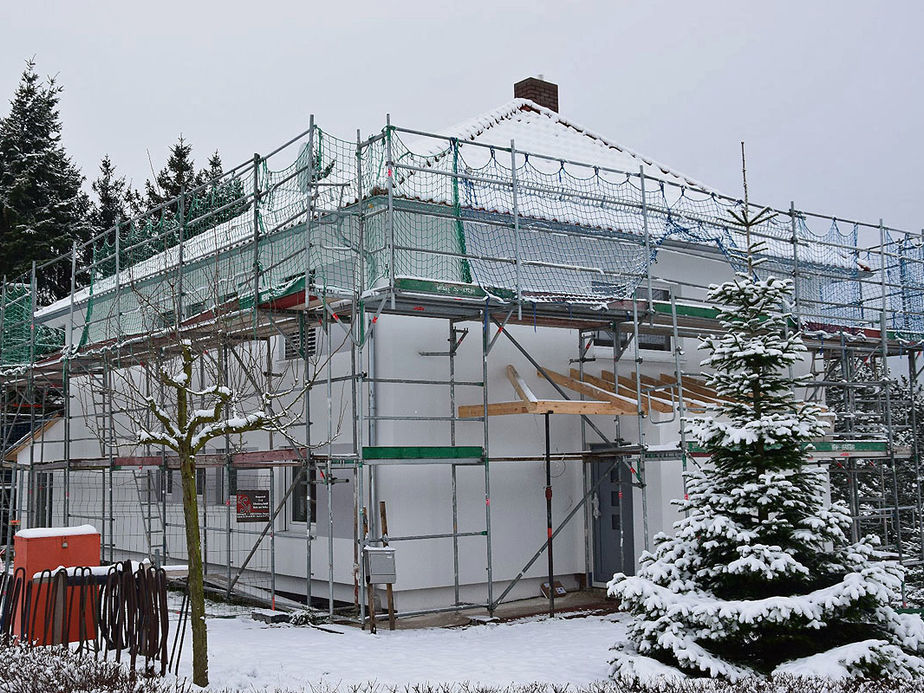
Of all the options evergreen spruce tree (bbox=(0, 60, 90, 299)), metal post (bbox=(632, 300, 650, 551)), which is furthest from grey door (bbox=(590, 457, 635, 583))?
evergreen spruce tree (bbox=(0, 60, 90, 299))

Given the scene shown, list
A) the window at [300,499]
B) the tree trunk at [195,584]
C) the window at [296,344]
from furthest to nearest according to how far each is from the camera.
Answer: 1. the window at [296,344]
2. the window at [300,499]
3. the tree trunk at [195,584]

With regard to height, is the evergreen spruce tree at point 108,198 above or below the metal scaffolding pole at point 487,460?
above

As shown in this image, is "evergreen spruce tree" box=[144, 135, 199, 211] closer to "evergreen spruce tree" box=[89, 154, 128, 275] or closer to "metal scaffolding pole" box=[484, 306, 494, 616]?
"evergreen spruce tree" box=[89, 154, 128, 275]

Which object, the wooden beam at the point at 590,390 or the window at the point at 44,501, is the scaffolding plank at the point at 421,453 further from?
the window at the point at 44,501

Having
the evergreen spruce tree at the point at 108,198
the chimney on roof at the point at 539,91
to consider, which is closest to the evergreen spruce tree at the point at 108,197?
the evergreen spruce tree at the point at 108,198

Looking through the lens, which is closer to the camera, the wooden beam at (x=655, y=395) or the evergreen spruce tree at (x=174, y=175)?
the wooden beam at (x=655, y=395)

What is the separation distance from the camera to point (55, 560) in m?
12.1

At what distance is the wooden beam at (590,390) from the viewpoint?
579 inches

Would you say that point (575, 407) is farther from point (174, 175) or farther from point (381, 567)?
point (174, 175)

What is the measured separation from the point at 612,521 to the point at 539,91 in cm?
1037

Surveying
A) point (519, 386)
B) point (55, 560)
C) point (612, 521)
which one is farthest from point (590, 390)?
point (55, 560)

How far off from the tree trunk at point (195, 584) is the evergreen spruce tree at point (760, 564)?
152 inches

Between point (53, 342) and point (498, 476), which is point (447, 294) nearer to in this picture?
point (498, 476)

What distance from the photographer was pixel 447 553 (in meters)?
15.0
